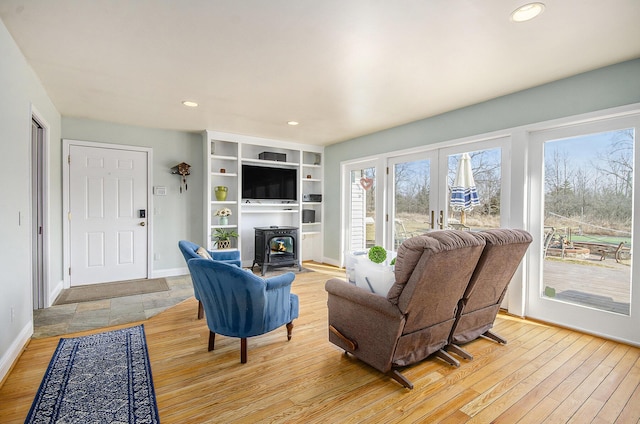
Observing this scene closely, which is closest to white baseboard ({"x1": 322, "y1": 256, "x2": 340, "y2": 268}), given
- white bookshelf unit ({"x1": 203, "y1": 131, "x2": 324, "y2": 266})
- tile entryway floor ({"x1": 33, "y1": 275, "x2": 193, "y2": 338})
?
white bookshelf unit ({"x1": 203, "y1": 131, "x2": 324, "y2": 266})

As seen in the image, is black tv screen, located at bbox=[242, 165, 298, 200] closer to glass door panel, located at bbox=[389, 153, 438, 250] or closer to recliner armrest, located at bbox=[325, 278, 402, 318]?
A: glass door panel, located at bbox=[389, 153, 438, 250]

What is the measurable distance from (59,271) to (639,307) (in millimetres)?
6570

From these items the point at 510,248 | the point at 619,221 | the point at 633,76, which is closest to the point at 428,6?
the point at 510,248

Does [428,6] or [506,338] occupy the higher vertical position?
A: [428,6]

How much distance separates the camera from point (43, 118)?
11.3 ft

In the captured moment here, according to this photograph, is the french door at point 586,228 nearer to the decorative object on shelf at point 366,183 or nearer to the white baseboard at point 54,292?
the decorative object on shelf at point 366,183

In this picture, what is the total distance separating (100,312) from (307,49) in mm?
3537

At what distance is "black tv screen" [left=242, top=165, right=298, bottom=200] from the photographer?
5.71 meters

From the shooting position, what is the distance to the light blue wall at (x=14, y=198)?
2.26 metres

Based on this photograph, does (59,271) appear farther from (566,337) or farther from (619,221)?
(619,221)

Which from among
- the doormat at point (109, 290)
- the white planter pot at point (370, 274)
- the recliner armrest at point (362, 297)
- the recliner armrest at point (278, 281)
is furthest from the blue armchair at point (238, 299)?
the doormat at point (109, 290)

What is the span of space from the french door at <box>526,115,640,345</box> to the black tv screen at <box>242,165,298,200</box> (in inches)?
155

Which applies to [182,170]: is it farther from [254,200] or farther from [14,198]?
[14,198]

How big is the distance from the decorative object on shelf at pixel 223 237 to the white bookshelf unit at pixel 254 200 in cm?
9
